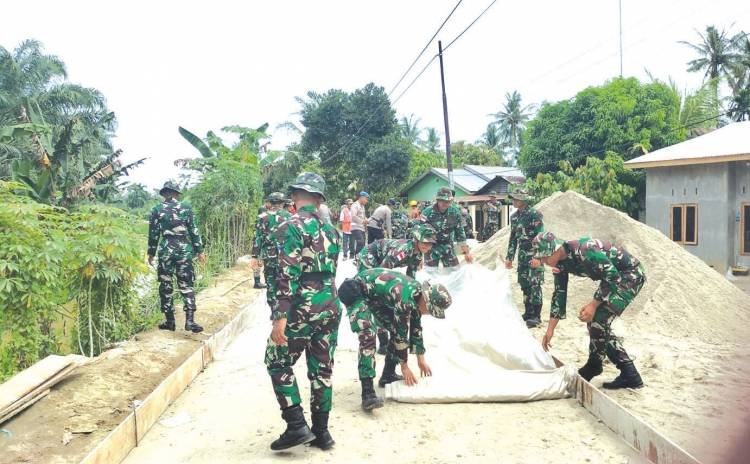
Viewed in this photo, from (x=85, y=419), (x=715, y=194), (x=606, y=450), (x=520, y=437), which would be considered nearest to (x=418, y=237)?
(x=520, y=437)

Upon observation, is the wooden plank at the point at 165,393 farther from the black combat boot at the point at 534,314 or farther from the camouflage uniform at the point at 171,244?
the black combat boot at the point at 534,314

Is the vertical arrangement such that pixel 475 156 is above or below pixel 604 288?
above

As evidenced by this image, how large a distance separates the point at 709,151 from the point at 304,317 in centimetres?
1453

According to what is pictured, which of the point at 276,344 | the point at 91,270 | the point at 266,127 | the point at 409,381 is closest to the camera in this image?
the point at 276,344

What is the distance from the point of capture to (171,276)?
676 centimetres

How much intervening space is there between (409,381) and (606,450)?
1.53 m

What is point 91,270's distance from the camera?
5477mm

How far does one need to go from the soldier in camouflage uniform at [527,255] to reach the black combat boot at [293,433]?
14.0 feet

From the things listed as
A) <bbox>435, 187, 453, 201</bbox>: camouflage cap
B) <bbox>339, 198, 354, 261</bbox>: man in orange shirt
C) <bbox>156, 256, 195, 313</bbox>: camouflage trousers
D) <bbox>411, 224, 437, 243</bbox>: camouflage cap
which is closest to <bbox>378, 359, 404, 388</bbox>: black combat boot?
<bbox>411, 224, 437, 243</bbox>: camouflage cap

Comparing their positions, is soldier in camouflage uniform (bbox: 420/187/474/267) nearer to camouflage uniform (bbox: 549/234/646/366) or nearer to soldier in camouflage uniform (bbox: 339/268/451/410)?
camouflage uniform (bbox: 549/234/646/366)

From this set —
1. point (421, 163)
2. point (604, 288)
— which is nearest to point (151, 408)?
point (604, 288)

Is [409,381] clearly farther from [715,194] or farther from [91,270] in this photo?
[715,194]

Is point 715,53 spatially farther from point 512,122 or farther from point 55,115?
point 55,115

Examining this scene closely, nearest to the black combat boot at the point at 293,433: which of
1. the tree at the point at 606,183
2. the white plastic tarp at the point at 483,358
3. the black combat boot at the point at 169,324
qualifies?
the white plastic tarp at the point at 483,358
